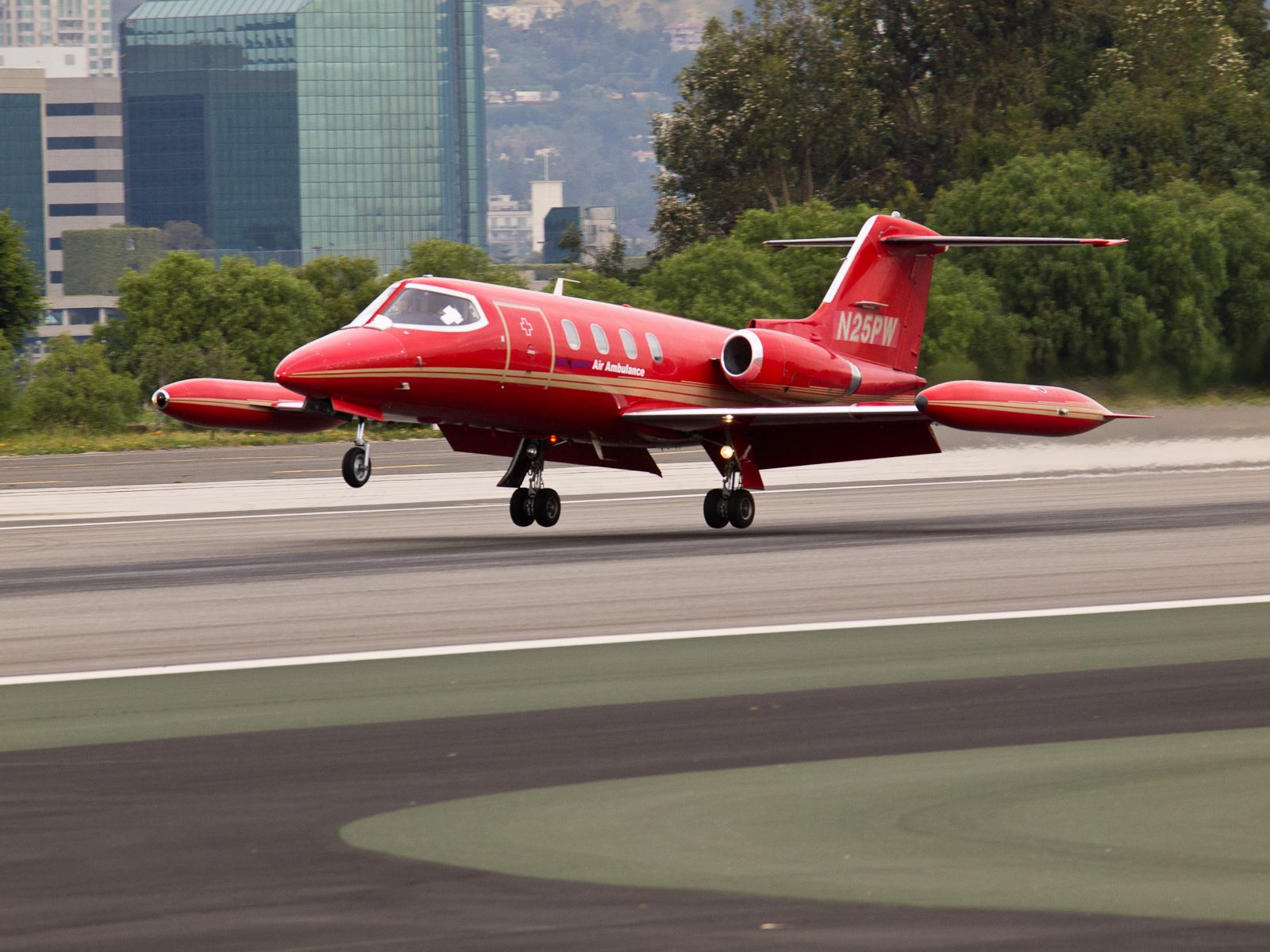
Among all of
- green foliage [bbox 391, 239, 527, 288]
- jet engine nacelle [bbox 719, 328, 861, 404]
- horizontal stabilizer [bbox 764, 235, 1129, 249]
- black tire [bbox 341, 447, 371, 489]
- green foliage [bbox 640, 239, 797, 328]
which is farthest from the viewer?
green foliage [bbox 391, 239, 527, 288]

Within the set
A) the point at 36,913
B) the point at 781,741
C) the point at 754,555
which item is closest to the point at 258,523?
the point at 754,555

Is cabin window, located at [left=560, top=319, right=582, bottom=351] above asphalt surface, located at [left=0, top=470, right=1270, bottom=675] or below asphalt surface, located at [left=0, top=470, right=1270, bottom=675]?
above

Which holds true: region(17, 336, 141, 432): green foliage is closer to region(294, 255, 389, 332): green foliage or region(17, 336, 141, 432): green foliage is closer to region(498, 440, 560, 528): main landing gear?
region(294, 255, 389, 332): green foliage

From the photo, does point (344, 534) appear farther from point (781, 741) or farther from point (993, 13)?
point (993, 13)

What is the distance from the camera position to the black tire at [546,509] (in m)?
24.8

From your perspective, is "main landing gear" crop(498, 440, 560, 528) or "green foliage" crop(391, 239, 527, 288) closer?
"main landing gear" crop(498, 440, 560, 528)

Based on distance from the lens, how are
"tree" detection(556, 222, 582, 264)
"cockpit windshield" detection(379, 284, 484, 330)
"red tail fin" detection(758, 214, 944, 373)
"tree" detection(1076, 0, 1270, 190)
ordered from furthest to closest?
"tree" detection(556, 222, 582, 264), "tree" detection(1076, 0, 1270, 190), "red tail fin" detection(758, 214, 944, 373), "cockpit windshield" detection(379, 284, 484, 330)

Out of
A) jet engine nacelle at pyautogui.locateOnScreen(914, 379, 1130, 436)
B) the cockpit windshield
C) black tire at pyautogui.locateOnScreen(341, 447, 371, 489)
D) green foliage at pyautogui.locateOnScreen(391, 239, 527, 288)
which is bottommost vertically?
black tire at pyautogui.locateOnScreen(341, 447, 371, 489)

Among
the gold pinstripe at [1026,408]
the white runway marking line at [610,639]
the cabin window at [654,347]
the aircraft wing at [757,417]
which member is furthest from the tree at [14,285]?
the white runway marking line at [610,639]

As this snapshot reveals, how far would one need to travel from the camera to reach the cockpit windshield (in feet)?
73.3

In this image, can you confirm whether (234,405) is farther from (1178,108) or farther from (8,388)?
(1178,108)

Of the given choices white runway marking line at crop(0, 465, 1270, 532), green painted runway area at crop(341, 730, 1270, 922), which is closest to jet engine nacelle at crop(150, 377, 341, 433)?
white runway marking line at crop(0, 465, 1270, 532)

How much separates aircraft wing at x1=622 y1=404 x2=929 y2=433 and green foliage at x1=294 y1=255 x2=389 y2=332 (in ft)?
196

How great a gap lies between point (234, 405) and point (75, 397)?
34477mm
